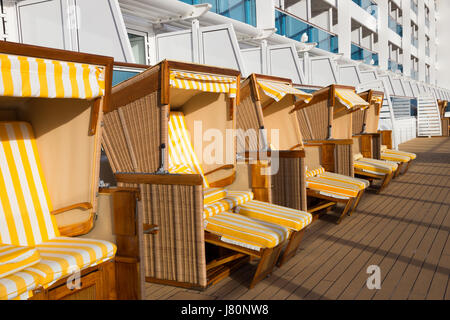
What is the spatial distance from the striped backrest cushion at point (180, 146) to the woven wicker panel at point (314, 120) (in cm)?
269

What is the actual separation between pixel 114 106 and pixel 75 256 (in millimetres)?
1697

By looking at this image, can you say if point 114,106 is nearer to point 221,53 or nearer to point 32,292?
point 32,292

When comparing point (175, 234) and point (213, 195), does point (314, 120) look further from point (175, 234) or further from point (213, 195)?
point (175, 234)

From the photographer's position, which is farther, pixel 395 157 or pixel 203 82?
pixel 395 157

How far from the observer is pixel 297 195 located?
4703mm

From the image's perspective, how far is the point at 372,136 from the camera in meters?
7.57

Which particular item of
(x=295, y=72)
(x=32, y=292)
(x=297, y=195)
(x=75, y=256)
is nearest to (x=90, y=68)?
(x=75, y=256)

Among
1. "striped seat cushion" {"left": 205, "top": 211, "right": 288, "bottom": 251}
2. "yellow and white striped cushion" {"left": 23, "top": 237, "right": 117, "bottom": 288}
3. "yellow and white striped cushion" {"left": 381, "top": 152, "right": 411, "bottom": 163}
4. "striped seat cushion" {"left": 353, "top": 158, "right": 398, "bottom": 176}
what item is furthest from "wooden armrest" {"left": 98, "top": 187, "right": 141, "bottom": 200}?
"yellow and white striped cushion" {"left": 381, "top": 152, "right": 411, "bottom": 163}

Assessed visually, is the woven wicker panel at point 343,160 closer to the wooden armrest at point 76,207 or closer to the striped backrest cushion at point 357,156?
the striped backrest cushion at point 357,156

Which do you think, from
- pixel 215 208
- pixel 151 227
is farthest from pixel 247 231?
pixel 151 227

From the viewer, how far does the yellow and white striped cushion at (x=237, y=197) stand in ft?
12.7

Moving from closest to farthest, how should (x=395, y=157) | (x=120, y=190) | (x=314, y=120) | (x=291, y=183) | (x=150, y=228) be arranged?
(x=120, y=190), (x=150, y=228), (x=291, y=183), (x=314, y=120), (x=395, y=157)

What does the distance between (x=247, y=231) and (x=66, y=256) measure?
1315 millimetres

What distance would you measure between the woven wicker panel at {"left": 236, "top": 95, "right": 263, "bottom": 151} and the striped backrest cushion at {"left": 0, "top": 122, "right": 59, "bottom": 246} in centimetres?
250
